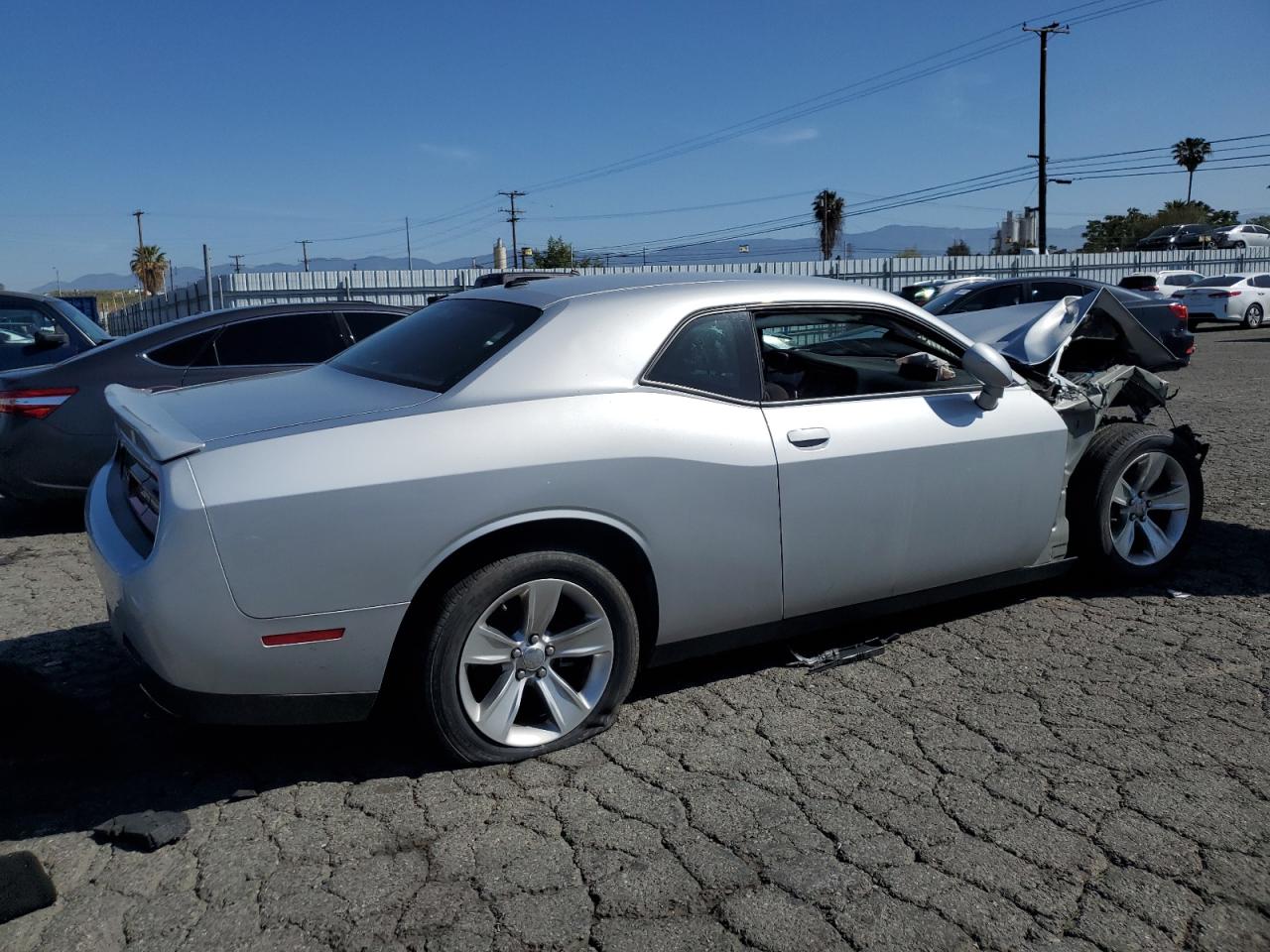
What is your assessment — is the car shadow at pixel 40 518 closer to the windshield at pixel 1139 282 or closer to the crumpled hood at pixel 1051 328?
the crumpled hood at pixel 1051 328

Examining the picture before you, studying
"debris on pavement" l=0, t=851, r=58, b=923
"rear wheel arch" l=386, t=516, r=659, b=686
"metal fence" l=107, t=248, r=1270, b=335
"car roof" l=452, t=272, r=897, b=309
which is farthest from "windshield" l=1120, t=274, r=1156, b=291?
"debris on pavement" l=0, t=851, r=58, b=923

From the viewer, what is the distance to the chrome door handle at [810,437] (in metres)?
3.71

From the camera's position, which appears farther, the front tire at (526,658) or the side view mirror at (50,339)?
the side view mirror at (50,339)

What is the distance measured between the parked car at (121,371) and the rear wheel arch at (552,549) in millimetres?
4137

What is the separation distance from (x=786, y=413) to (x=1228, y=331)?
26.9m

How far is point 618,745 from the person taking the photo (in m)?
3.51

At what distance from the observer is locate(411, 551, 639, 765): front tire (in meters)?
3.12

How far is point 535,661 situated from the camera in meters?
3.29

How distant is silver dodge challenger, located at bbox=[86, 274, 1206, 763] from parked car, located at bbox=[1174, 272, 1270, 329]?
24080 mm

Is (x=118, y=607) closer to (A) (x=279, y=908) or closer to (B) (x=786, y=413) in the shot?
(A) (x=279, y=908)

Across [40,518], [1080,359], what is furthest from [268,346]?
[1080,359]

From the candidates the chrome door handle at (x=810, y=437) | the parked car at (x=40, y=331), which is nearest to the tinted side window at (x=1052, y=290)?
the parked car at (x=40, y=331)

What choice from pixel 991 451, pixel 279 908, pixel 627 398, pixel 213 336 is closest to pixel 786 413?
pixel 627 398

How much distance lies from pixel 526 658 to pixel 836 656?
148cm
